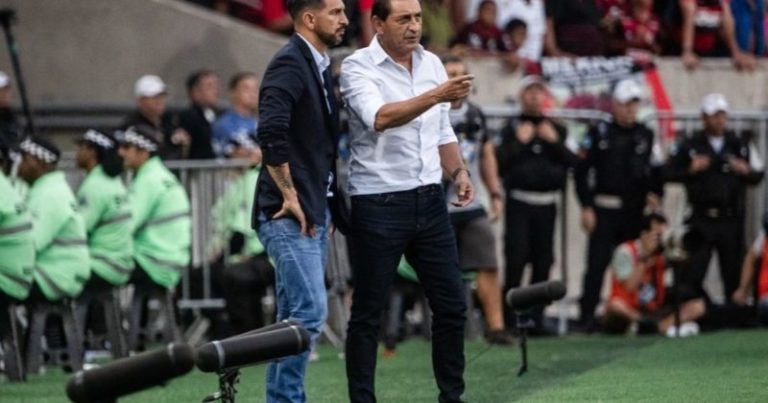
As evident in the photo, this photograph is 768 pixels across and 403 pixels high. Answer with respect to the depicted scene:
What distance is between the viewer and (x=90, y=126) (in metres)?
21.2

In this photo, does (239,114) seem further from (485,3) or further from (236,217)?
(485,3)

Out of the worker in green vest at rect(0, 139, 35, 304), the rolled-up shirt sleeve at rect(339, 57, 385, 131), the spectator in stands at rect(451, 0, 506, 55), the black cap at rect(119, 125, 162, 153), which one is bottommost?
the worker in green vest at rect(0, 139, 35, 304)

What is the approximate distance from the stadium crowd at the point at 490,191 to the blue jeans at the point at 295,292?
508 centimetres

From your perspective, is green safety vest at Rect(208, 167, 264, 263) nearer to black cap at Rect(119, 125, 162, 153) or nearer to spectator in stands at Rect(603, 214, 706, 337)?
black cap at Rect(119, 125, 162, 153)

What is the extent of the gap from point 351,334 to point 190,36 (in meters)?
11.0

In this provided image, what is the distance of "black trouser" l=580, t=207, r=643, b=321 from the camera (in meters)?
20.0

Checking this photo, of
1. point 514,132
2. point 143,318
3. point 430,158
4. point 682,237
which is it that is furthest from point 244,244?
point 430,158

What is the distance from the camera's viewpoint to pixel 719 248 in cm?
2034

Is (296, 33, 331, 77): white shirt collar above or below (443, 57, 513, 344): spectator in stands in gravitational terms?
above

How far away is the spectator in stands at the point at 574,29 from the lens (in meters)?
22.4

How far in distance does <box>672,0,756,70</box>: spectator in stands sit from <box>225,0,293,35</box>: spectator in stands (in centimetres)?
427

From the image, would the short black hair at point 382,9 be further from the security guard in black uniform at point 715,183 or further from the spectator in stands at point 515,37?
the spectator in stands at point 515,37

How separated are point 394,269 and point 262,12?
11909 mm

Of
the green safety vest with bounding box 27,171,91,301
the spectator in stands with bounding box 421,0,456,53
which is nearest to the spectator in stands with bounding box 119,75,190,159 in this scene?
the green safety vest with bounding box 27,171,91,301
